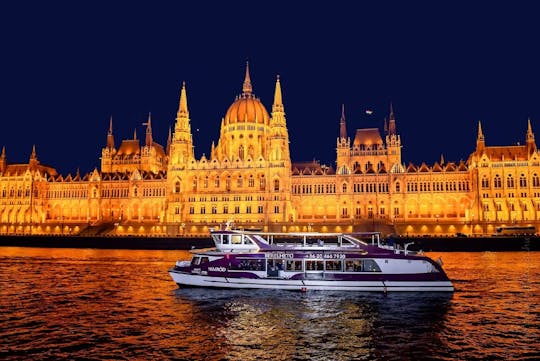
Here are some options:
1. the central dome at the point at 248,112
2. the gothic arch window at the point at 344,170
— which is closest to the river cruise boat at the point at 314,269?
the gothic arch window at the point at 344,170

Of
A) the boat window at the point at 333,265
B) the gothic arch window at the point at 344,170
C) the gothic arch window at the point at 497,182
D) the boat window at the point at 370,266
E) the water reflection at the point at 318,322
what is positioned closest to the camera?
the water reflection at the point at 318,322

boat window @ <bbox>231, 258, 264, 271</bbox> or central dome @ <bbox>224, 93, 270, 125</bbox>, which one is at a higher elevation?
central dome @ <bbox>224, 93, 270, 125</bbox>

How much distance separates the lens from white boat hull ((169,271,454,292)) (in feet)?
130

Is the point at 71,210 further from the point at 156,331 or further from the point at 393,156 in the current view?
the point at 156,331

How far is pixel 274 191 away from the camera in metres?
116

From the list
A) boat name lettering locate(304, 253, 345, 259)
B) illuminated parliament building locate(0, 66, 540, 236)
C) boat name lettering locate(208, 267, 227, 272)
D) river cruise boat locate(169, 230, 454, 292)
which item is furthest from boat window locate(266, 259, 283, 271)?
illuminated parliament building locate(0, 66, 540, 236)

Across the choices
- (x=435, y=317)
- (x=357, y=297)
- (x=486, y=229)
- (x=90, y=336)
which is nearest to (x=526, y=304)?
(x=435, y=317)

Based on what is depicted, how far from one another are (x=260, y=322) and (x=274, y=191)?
8596 centimetres

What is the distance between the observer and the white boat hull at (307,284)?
130 feet

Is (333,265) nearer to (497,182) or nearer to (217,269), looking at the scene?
(217,269)

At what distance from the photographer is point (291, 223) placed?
11106cm

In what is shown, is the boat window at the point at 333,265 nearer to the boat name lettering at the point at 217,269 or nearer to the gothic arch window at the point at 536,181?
the boat name lettering at the point at 217,269

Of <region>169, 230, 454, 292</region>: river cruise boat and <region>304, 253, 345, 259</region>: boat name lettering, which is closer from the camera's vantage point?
<region>169, 230, 454, 292</region>: river cruise boat

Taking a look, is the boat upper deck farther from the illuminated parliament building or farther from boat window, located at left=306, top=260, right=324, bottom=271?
the illuminated parliament building
